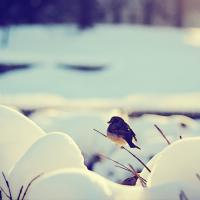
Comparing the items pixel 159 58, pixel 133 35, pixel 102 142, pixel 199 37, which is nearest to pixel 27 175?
pixel 102 142

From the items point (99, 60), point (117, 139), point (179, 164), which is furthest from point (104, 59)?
point (179, 164)

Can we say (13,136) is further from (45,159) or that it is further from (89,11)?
(89,11)

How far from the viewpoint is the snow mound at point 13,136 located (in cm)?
113

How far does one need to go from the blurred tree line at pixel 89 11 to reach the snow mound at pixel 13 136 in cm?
1673

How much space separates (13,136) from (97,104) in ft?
28.4

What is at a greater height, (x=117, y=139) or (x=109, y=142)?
(x=117, y=139)

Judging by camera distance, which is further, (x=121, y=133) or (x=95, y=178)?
(x=121, y=133)

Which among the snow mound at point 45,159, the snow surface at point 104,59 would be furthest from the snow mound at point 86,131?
the snow surface at point 104,59

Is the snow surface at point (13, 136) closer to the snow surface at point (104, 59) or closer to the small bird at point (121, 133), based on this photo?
the small bird at point (121, 133)

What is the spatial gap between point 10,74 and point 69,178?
42.8 ft

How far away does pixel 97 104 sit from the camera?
983 centimetres

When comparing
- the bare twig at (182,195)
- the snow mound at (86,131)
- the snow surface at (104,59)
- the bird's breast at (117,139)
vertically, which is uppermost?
the bare twig at (182,195)

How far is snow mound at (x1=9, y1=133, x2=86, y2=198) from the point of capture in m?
1.04

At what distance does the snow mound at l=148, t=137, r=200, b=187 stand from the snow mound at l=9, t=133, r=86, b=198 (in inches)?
6.5
